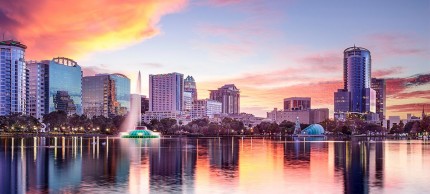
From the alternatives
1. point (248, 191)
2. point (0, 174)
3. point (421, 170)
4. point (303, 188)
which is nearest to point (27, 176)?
point (0, 174)

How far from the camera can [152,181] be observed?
4056 centimetres

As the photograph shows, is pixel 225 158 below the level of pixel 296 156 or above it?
above

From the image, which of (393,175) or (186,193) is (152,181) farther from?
(393,175)

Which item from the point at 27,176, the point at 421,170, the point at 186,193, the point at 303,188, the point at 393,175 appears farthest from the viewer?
the point at 421,170

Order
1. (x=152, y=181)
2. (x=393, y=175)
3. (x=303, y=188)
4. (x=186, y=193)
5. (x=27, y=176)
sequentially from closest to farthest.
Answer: (x=186, y=193) → (x=303, y=188) → (x=152, y=181) → (x=27, y=176) → (x=393, y=175)

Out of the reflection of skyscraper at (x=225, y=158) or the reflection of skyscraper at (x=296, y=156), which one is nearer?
the reflection of skyscraper at (x=225, y=158)

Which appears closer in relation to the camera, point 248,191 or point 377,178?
point 248,191

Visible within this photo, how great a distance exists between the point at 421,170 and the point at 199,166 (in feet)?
77.2

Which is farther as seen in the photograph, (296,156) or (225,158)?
(296,156)

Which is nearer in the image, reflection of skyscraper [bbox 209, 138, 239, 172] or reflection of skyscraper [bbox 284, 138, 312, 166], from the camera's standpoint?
reflection of skyscraper [bbox 209, 138, 239, 172]

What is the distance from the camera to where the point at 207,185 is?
38.6 metres

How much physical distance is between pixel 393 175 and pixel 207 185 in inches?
769

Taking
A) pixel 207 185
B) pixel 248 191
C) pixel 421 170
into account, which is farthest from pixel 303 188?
pixel 421 170

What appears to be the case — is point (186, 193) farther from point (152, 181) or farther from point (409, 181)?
point (409, 181)
